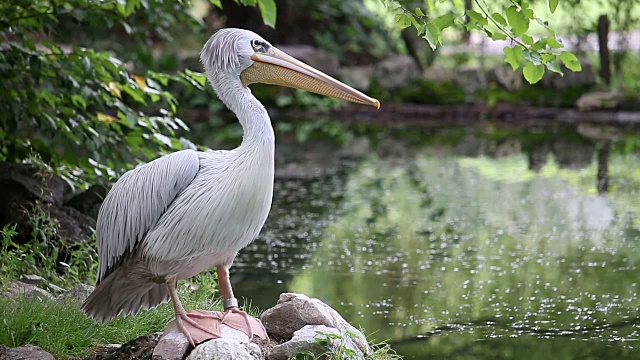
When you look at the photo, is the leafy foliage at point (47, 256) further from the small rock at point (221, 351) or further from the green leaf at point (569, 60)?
the green leaf at point (569, 60)

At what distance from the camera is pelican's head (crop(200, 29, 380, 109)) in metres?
4.24

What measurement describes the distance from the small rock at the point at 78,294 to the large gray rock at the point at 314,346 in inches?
47.8

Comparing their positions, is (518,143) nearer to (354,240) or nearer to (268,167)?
(354,240)

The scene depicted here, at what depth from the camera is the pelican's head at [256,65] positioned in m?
4.24

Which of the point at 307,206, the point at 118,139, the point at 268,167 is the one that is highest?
the point at 268,167

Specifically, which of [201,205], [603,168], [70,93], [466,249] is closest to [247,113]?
[201,205]

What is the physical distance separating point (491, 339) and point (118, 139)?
8.84ft

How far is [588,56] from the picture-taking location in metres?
19.9

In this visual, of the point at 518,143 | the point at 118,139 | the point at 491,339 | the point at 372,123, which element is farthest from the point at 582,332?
the point at 372,123

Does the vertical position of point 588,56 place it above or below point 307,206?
above

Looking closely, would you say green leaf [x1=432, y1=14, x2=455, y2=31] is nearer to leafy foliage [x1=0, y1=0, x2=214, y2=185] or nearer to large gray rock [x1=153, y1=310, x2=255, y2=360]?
large gray rock [x1=153, y1=310, x2=255, y2=360]

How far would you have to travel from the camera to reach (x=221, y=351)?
3.89 meters

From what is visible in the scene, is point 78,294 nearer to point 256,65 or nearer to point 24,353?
point 24,353

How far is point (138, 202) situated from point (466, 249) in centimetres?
434
